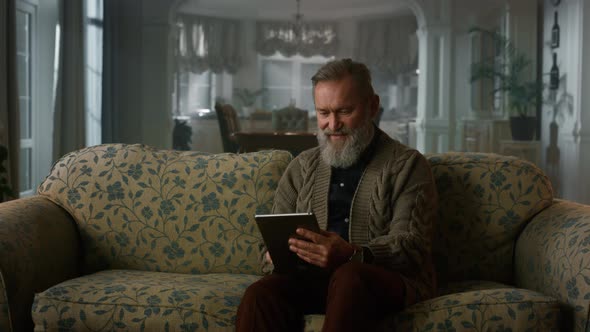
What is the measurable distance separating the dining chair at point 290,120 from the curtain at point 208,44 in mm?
662

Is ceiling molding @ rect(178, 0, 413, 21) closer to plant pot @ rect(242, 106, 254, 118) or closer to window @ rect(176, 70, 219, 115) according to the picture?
window @ rect(176, 70, 219, 115)

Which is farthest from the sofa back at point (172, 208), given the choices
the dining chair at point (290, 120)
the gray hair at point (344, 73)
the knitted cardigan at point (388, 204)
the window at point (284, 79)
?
the window at point (284, 79)

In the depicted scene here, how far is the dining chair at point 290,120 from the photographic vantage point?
6785 millimetres

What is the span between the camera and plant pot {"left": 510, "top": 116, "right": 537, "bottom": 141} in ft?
21.5

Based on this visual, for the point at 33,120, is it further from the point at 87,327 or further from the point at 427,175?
the point at 427,175

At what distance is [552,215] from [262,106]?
499 centimetres

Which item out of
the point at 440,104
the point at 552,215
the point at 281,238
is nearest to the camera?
the point at 281,238

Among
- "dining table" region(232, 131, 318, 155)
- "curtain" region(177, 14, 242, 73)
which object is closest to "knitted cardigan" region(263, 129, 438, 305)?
"dining table" region(232, 131, 318, 155)

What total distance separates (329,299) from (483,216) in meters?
0.82

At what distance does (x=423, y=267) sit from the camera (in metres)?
2.08

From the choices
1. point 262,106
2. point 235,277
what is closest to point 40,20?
point 262,106

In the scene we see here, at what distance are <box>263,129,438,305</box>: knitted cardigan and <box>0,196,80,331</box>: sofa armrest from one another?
28.8 inches

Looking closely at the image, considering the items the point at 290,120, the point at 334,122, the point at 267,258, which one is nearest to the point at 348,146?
the point at 334,122

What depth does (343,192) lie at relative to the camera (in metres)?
2.26
